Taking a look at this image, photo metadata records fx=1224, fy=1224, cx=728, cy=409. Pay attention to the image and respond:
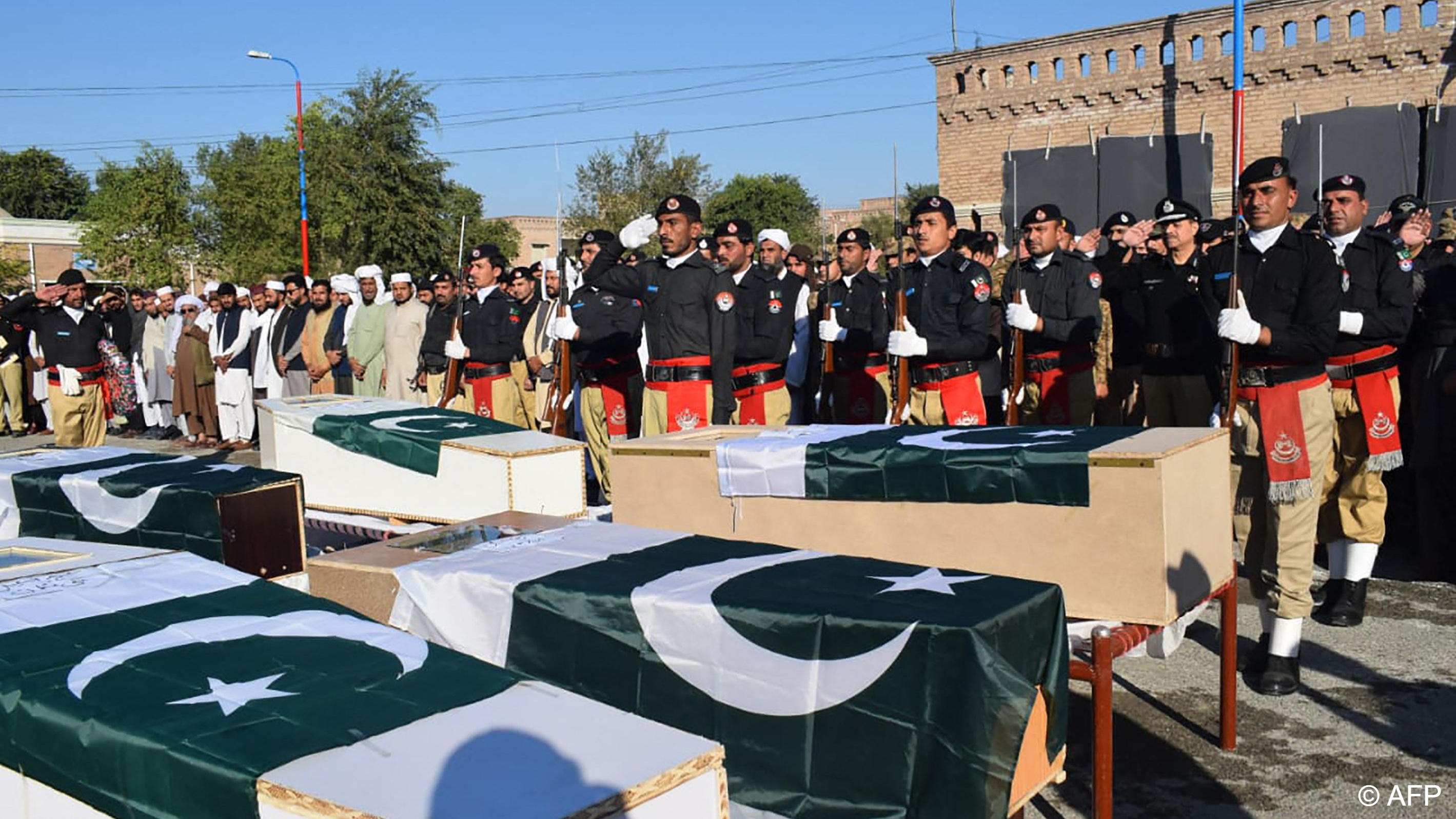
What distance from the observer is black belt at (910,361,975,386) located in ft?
21.3

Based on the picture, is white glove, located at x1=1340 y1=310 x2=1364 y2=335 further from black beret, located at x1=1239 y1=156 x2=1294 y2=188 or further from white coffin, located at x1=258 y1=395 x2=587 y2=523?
white coffin, located at x1=258 y1=395 x2=587 y2=523

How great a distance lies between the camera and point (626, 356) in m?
8.80

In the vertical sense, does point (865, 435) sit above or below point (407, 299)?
below

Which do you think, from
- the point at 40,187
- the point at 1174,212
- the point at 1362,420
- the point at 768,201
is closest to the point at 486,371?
the point at 1174,212

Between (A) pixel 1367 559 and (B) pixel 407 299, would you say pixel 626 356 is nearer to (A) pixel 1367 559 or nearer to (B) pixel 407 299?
(B) pixel 407 299

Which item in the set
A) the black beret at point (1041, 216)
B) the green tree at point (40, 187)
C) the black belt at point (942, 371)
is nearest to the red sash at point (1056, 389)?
the black beret at point (1041, 216)

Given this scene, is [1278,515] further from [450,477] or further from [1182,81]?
[1182,81]

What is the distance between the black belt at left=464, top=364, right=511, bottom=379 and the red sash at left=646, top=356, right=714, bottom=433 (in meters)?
2.74

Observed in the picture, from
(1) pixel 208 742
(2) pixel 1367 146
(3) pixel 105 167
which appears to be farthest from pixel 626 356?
(3) pixel 105 167

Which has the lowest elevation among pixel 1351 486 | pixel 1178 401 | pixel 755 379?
pixel 1351 486

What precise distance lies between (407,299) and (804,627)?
33.2ft

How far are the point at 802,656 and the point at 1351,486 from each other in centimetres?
411

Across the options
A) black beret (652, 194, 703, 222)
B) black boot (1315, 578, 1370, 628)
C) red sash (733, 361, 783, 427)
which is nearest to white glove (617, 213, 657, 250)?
black beret (652, 194, 703, 222)

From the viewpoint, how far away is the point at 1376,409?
5.64m
